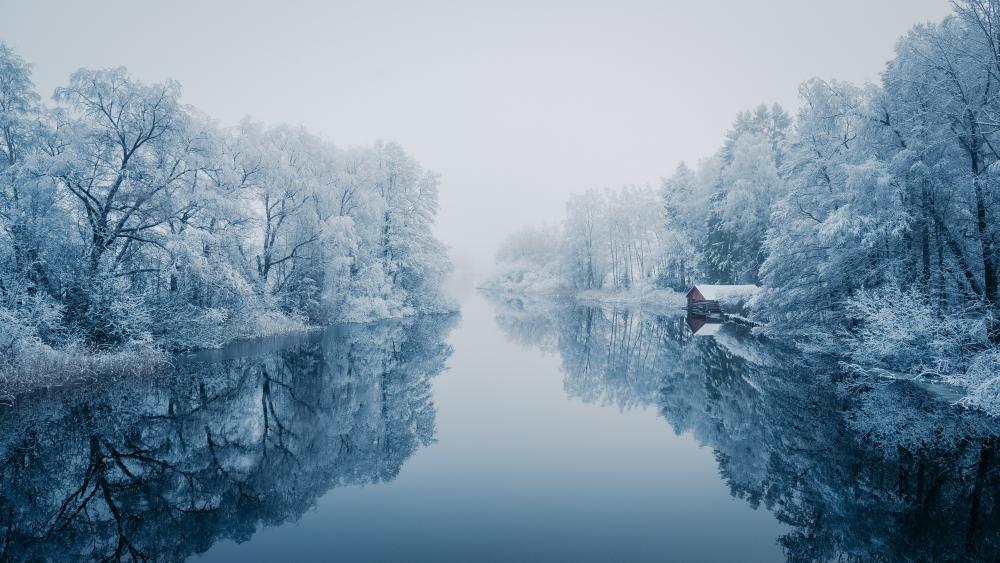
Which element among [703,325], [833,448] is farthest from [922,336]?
[703,325]

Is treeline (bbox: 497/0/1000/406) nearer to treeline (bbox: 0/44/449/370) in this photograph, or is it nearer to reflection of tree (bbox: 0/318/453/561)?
reflection of tree (bbox: 0/318/453/561)

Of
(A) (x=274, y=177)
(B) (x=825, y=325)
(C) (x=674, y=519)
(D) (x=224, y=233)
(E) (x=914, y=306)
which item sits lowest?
(C) (x=674, y=519)

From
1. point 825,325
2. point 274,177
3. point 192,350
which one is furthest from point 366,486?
point 274,177

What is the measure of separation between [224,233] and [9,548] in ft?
60.7

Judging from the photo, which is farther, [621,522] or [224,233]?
[224,233]

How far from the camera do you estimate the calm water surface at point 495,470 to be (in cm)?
588

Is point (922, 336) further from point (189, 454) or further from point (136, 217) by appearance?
point (136, 217)

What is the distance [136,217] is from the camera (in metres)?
18.9

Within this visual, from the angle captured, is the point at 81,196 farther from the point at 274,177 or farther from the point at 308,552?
the point at 308,552

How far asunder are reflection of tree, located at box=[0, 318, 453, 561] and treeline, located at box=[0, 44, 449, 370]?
12.4ft

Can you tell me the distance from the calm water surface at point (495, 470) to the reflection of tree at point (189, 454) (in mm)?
46

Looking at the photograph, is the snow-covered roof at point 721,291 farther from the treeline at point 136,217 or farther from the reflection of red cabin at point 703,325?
the treeline at point 136,217

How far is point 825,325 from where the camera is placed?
Answer: 2109 cm

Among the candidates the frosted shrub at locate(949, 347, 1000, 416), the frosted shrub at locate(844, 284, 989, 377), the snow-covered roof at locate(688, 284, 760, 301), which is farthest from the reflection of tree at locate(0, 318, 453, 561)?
the snow-covered roof at locate(688, 284, 760, 301)
